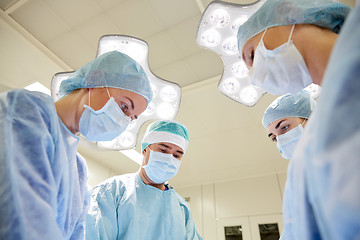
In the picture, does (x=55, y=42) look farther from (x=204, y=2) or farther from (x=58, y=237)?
(x=58, y=237)

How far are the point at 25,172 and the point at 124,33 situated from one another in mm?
1866

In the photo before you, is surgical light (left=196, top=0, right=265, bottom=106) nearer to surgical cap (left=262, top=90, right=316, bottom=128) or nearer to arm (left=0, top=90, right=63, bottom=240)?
surgical cap (left=262, top=90, right=316, bottom=128)

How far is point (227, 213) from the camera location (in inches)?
177

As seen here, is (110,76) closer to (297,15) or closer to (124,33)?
(297,15)

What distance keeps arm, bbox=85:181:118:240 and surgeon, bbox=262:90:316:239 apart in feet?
3.64

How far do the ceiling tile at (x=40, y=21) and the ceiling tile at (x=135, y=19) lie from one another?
20.0 inches

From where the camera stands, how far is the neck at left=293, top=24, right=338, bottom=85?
732 millimetres

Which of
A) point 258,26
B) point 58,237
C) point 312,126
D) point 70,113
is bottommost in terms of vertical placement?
point 58,237

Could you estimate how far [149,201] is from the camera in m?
1.64

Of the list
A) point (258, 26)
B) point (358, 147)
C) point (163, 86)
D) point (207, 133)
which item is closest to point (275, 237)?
point (207, 133)

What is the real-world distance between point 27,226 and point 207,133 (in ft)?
9.94

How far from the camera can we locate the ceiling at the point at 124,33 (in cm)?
207

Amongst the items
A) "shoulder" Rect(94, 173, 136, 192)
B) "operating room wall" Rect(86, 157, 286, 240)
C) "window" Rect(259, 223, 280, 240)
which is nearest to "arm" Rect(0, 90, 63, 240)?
"shoulder" Rect(94, 173, 136, 192)

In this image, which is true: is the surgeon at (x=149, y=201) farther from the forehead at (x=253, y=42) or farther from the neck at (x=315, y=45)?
the neck at (x=315, y=45)
